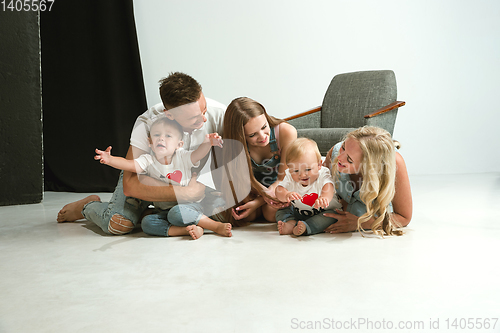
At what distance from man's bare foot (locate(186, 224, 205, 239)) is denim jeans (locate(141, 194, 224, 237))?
0.04 metres

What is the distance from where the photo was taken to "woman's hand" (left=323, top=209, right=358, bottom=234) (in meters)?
1.71

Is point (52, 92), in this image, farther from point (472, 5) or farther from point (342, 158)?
point (472, 5)

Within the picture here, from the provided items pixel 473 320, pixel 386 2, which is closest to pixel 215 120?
pixel 473 320

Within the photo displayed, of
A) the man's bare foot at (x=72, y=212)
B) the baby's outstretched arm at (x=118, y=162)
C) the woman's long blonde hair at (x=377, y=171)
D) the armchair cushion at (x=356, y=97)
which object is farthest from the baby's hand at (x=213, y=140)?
the armchair cushion at (x=356, y=97)

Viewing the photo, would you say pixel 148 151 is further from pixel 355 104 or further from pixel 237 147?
pixel 355 104

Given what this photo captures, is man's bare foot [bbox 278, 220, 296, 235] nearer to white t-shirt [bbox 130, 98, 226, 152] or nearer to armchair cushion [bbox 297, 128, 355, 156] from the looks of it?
white t-shirt [bbox 130, 98, 226, 152]

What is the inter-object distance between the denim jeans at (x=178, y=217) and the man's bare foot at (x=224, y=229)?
103 millimetres

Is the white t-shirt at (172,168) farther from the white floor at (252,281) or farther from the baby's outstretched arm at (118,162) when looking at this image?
the white floor at (252,281)

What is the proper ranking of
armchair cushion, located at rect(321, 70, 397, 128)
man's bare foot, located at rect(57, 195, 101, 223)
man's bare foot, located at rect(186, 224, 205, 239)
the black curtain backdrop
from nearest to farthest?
man's bare foot, located at rect(186, 224, 205, 239) < man's bare foot, located at rect(57, 195, 101, 223) < armchair cushion, located at rect(321, 70, 397, 128) < the black curtain backdrop

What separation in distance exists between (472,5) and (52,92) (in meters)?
4.30

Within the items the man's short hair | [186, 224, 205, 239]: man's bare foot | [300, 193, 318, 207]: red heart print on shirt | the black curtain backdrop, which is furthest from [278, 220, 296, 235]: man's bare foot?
the black curtain backdrop

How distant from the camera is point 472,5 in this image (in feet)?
13.0

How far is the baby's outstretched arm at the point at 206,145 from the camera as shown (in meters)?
1.68

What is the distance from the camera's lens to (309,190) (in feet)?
5.76
